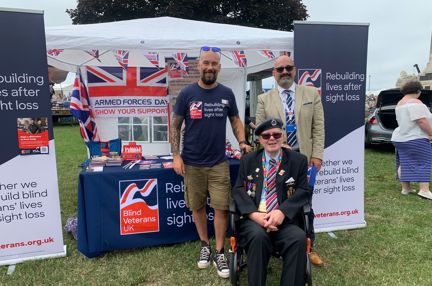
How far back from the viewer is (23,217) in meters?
3.01

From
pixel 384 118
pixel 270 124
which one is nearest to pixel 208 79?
pixel 270 124

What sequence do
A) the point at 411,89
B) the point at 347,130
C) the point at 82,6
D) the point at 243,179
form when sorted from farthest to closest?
1. the point at 82,6
2. the point at 411,89
3. the point at 347,130
4. the point at 243,179

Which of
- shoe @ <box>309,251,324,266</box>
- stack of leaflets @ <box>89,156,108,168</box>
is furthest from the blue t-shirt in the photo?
shoe @ <box>309,251,324,266</box>

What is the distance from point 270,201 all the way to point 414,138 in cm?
311

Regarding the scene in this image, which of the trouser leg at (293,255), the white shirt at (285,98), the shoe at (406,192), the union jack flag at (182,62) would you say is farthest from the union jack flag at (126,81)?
the shoe at (406,192)

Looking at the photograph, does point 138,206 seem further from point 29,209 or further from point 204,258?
point 29,209

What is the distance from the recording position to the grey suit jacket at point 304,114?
9.59ft

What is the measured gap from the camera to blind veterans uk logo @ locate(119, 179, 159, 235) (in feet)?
10.5

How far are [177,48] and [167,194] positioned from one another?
55.6 inches

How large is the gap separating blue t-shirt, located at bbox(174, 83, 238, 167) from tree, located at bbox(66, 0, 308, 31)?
11346 mm

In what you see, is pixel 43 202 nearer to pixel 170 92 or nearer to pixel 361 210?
pixel 170 92

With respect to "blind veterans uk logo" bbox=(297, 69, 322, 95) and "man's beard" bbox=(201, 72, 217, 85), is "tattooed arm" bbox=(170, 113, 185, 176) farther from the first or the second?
"blind veterans uk logo" bbox=(297, 69, 322, 95)

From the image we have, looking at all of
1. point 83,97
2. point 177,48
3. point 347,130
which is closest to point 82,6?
point 83,97

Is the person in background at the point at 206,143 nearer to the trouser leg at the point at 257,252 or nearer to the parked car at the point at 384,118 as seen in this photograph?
the trouser leg at the point at 257,252
